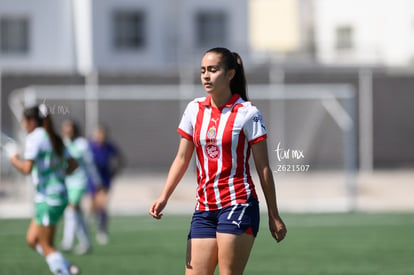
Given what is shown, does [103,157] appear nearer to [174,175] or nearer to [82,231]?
[82,231]

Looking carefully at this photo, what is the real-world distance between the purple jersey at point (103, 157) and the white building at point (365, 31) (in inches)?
1466

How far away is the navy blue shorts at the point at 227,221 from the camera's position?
8.10 metres

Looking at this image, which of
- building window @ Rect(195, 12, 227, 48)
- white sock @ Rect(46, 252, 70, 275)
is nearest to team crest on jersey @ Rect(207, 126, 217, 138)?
white sock @ Rect(46, 252, 70, 275)

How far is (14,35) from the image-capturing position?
4728cm

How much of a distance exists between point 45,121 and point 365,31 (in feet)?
174

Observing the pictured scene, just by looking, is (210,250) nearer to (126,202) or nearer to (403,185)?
(126,202)

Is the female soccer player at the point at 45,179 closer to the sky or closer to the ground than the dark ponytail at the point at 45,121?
closer to the ground

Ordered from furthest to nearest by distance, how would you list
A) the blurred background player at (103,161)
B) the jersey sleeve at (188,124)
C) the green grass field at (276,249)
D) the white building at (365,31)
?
1. the white building at (365,31)
2. the blurred background player at (103,161)
3. the green grass field at (276,249)
4. the jersey sleeve at (188,124)

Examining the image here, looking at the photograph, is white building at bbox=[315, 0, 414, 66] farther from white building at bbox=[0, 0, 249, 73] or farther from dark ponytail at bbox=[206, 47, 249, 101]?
dark ponytail at bbox=[206, 47, 249, 101]

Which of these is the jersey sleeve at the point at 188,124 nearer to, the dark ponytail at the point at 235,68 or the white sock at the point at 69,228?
the dark ponytail at the point at 235,68

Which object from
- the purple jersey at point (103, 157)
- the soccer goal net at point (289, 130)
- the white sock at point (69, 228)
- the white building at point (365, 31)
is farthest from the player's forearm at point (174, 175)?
the white building at point (365, 31)

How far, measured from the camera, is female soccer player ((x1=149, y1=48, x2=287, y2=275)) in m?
8.10

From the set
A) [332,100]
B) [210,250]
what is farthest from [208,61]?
[332,100]

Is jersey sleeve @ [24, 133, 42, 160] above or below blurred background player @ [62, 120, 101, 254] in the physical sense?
above
